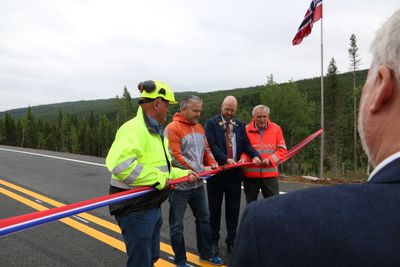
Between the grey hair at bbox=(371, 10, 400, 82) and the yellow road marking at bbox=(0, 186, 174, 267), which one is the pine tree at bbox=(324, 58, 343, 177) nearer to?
the yellow road marking at bbox=(0, 186, 174, 267)

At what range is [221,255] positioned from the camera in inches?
162

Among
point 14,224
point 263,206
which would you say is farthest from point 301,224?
point 14,224

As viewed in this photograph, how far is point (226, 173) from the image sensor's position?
427 centimetres

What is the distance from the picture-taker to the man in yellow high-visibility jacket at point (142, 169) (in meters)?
2.58

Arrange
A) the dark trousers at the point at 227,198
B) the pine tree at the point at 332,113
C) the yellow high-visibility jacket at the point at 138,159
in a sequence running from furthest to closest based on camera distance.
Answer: the pine tree at the point at 332,113 → the dark trousers at the point at 227,198 → the yellow high-visibility jacket at the point at 138,159

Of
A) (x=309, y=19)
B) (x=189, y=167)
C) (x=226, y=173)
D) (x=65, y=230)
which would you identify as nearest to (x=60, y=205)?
(x=65, y=230)

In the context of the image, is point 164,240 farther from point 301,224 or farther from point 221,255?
point 301,224

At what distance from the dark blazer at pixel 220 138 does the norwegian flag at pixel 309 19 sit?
277 inches

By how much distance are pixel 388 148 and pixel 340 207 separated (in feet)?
0.78

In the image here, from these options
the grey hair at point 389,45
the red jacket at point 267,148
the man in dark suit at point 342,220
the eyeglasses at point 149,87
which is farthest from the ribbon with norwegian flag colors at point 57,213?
the grey hair at point 389,45

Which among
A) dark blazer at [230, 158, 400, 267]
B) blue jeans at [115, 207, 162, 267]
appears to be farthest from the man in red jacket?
dark blazer at [230, 158, 400, 267]

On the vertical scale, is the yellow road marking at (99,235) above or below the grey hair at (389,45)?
below

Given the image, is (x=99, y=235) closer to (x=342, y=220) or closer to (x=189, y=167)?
(x=189, y=167)

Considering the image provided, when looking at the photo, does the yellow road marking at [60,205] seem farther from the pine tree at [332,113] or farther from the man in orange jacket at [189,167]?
the pine tree at [332,113]
